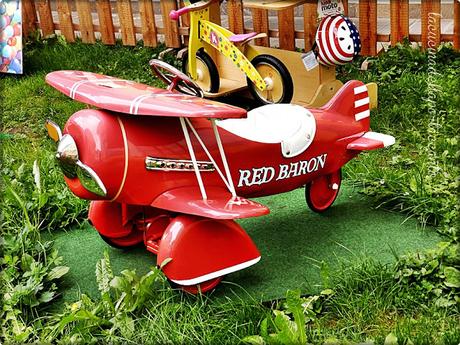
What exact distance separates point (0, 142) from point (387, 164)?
2.72m

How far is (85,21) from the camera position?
23.4ft

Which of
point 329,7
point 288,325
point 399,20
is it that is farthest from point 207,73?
point 288,325

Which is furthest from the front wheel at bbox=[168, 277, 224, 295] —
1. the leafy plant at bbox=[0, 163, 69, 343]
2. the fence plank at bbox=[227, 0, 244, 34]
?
the fence plank at bbox=[227, 0, 244, 34]

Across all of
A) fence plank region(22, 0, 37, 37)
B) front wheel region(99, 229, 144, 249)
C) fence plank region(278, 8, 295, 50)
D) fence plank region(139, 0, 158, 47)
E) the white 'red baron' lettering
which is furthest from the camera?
fence plank region(22, 0, 37, 37)

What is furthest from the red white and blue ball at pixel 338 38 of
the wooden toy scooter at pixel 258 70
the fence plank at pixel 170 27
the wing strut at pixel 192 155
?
the fence plank at pixel 170 27

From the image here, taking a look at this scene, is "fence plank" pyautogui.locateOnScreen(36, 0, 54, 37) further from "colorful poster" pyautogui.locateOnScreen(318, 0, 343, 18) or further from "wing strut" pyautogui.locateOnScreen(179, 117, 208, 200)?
"wing strut" pyautogui.locateOnScreen(179, 117, 208, 200)

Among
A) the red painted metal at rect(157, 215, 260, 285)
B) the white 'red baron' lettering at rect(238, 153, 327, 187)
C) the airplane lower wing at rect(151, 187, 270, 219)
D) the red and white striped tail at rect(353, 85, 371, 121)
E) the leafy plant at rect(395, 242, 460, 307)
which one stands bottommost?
the leafy plant at rect(395, 242, 460, 307)

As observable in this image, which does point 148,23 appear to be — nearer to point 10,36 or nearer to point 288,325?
point 10,36

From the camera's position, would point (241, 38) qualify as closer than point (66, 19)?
Yes

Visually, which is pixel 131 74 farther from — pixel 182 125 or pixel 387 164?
pixel 182 125

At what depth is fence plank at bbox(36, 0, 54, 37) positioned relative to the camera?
24.2ft

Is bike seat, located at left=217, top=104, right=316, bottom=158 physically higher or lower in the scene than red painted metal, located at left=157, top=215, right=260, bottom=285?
higher

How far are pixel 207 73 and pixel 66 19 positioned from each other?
2.54 m

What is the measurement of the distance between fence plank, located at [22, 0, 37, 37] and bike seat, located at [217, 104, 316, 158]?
4.95 m
